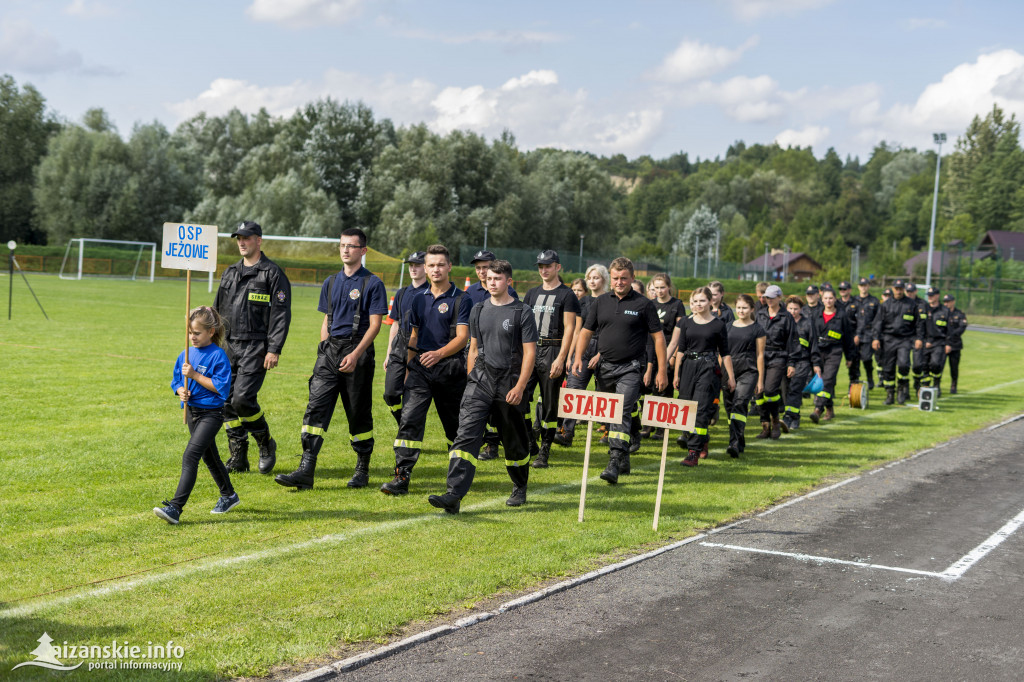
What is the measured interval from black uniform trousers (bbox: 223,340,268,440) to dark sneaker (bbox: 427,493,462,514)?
6.51 ft

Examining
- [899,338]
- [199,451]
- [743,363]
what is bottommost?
[199,451]

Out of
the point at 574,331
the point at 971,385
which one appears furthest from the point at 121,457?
the point at 971,385

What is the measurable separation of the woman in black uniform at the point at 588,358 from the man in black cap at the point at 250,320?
2.96 m

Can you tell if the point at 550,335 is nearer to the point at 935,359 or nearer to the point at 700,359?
the point at 700,359

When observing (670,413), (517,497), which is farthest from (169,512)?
(670,413)

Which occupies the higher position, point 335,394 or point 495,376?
point 495,376

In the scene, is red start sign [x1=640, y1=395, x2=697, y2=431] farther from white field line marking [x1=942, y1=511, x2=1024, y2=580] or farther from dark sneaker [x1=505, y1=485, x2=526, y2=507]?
white field line marking [x1=942, y1=511, x2=1024, y2=580]

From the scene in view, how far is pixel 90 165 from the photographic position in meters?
68.0

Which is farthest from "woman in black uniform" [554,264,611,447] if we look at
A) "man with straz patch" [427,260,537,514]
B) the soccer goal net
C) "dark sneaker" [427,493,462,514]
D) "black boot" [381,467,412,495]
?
the soccer goal net

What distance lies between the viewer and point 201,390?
6875 millimetres

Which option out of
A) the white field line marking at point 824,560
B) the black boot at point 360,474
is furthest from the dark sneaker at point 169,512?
the white field line marking at point 824,560

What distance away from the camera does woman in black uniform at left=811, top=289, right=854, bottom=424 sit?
1462 centimetres

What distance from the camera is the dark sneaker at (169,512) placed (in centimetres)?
667

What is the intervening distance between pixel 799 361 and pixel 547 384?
15.3 feet
